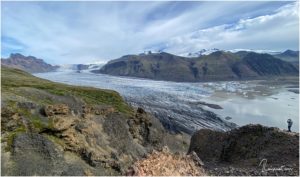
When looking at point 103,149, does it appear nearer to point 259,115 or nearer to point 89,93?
point 89,93

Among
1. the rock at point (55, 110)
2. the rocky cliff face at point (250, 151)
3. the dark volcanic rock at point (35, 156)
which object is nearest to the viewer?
the dark volcanic rock at point (35, 156)

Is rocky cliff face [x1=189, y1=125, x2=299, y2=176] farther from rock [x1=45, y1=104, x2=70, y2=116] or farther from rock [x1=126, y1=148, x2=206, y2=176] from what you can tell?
rock [x1=45, y1=104, x2=70, y2=116]

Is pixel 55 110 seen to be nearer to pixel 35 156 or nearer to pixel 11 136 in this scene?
pixel 11 136

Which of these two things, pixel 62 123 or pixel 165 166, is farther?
pixel 62 123

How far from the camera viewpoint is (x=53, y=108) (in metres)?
27.7

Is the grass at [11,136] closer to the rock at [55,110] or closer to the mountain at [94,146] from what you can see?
the mountain at [94,146]

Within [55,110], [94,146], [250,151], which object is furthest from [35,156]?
[250,151]

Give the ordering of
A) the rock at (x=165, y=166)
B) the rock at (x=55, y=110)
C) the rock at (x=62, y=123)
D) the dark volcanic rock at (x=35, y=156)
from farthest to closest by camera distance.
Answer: the rock at (x=55, y=110), the rock at (x=62, y=123), the rock at (x=165, y=166), the dark volcanic rock at (x=35, y=156)

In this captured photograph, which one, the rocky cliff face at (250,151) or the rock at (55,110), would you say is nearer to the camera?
the rock at (55,110)

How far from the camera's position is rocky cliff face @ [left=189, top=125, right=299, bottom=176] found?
29683mm

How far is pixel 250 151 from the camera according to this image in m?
36.8

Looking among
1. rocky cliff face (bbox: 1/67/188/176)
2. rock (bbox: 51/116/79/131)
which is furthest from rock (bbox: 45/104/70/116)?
rock (bbox: 51/116/79/131)

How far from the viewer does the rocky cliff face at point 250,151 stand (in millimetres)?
29683

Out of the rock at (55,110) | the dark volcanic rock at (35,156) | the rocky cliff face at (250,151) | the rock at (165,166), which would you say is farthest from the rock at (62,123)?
the rocky cliff face at (250,151)
